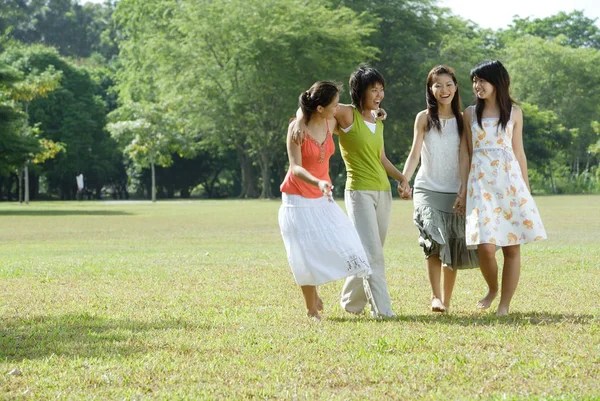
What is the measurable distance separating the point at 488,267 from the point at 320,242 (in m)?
1.38

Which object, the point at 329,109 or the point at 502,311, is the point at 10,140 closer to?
the point at 329,109

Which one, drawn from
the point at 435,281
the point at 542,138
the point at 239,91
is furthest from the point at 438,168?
the point at 542,138

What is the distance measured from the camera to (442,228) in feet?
28.1

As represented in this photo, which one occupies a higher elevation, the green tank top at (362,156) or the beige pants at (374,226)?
the green tank top at (362,156)

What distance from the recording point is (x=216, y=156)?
7088 centimetres

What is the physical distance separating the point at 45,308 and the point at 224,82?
50.8m

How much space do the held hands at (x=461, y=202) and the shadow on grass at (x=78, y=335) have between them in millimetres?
2168

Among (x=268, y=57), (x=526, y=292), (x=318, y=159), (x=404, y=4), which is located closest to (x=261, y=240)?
(x=526, y=292)

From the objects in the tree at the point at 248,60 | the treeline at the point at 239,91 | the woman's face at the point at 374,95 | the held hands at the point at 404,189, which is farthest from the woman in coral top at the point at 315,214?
the tree at the point at 248,60

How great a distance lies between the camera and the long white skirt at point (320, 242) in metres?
8.09

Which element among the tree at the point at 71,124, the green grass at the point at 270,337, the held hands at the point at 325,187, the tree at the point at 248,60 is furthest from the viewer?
the tree at the point at 71,124

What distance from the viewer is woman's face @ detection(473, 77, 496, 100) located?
8312 mm

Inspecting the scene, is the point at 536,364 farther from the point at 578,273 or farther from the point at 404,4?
the point at 404,4

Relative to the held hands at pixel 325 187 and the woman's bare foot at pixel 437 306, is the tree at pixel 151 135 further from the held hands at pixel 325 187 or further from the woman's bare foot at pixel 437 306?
the held hands at pixel 325 187
